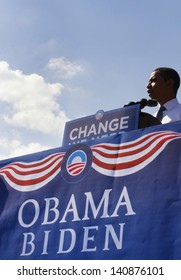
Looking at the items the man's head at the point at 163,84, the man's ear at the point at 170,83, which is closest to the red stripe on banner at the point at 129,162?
the man's head at the point at 163,84

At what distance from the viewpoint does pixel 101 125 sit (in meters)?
3.40

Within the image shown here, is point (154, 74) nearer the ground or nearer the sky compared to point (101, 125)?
nearer the sky

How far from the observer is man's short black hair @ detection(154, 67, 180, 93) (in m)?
4.22

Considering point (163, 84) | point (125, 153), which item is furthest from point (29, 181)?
Answer: point (163, 84)

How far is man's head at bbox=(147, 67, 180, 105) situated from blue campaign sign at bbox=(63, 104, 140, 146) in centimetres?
91

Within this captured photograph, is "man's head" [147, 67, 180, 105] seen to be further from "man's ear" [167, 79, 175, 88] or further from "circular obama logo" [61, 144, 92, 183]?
"circular obama logo" [61, 144, 92, 183]

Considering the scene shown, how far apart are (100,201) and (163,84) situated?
5.02 feet

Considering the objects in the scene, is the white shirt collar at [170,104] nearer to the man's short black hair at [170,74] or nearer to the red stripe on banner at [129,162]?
Result: the man's short black hair at [170,74]

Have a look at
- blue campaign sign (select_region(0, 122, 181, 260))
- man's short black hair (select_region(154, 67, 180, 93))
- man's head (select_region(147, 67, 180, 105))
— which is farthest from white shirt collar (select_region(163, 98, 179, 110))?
A: blue campaign sign (select_region(0, 122, 181, 260))

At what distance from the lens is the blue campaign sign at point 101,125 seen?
3268 mm

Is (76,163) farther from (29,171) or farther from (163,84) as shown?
(163,84)
